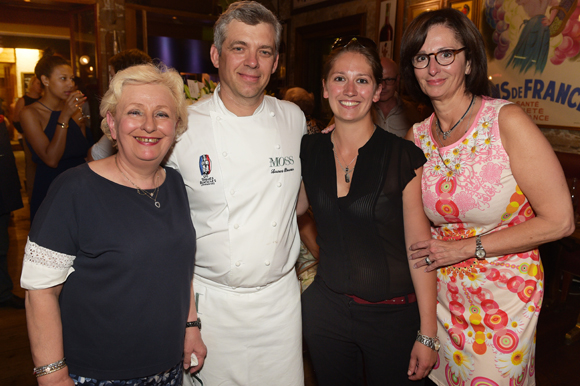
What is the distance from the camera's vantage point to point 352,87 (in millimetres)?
1576

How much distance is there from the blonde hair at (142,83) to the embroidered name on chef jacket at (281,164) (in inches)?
15.8

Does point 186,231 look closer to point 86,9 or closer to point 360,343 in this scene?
point 360,343

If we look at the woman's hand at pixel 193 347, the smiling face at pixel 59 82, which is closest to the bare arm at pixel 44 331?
Answer: the woman's hand at pixel 193 347

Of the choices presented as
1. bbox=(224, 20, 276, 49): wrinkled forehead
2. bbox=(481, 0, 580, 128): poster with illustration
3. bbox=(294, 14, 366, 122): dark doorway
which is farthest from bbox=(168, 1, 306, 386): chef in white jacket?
bbox=(294, 14, 366, 122): dark doorway

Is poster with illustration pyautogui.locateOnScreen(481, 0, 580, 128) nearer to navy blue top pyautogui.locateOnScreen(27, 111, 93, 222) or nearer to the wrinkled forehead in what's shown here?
the wrinkled forehead

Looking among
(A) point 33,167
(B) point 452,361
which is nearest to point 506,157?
(B) point 452,361

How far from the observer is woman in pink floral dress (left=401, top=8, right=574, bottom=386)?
1.45m

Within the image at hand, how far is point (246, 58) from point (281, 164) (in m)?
0.45

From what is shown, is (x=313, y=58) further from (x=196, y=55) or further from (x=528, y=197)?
(x=528, y=197)

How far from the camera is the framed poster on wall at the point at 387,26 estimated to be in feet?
17.2

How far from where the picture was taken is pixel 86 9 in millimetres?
5852

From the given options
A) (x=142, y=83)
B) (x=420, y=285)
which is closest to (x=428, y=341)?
(x=420, y=285)

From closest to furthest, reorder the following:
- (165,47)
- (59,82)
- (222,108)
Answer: (222,108), (59,82), (165,47)

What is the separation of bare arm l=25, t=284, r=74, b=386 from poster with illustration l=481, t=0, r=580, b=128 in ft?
13.7
